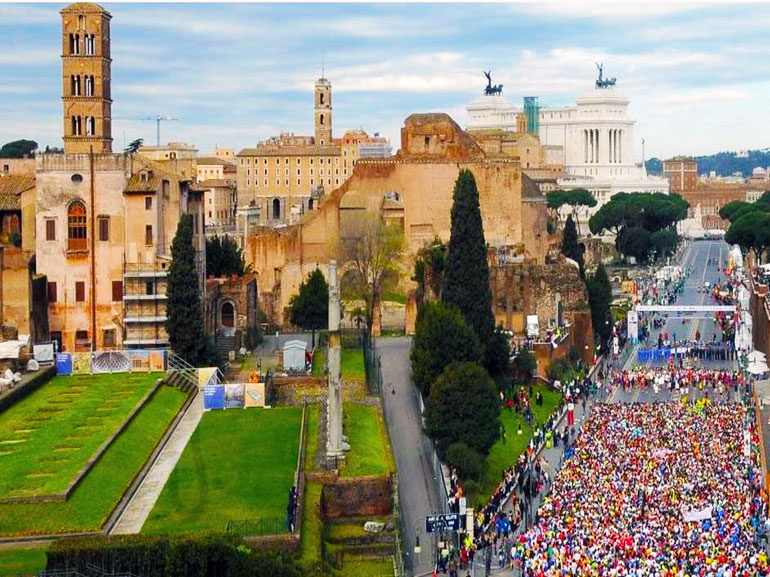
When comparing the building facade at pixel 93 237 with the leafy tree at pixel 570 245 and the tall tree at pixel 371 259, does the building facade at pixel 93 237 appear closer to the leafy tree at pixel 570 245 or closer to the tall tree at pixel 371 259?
the tall tree at pixel 371 259

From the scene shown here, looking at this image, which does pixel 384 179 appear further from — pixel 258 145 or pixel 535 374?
pixel 258 145

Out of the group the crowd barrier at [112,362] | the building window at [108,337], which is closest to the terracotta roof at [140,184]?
the building window at [108,337]

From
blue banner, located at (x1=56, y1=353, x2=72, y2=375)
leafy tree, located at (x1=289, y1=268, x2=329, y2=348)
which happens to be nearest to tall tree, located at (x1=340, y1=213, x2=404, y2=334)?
leafy tree, located at (x1=289, y1=268, x2=329, y2=348)

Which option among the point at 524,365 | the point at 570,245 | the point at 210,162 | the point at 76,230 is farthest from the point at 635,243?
the point at 76,230

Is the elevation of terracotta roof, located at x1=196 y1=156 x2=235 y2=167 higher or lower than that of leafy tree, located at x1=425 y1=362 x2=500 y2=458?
higher

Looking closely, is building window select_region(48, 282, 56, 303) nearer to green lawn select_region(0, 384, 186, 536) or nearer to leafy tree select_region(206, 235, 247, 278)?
leafy tree select_region(206, 235, 247, 278)
